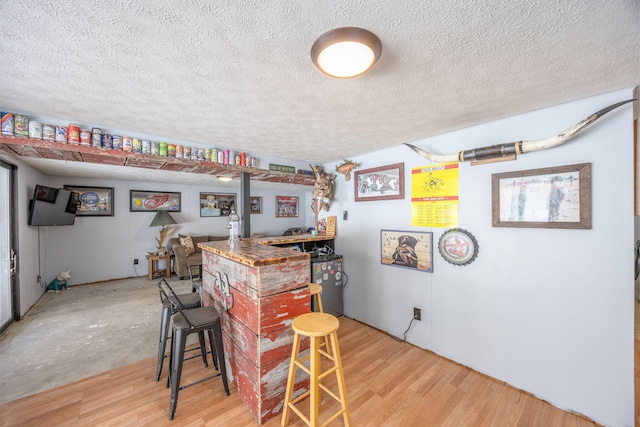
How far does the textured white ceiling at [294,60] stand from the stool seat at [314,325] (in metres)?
1.43

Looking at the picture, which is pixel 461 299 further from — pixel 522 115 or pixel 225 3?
pixel 225 3

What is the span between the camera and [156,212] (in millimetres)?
5195

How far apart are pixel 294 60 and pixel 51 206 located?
14.7ft

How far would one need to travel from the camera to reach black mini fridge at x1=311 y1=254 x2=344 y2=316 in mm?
2946

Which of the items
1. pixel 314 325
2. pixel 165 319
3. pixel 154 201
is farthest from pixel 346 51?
pixel 154 201

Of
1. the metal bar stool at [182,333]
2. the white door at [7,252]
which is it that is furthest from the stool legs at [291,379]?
the white door at [7,252]

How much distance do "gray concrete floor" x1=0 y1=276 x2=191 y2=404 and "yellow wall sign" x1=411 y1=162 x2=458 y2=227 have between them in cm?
300

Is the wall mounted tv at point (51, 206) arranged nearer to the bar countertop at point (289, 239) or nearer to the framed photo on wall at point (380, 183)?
the bar countertop at point (289, 239)

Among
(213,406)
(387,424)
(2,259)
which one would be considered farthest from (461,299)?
(2,259)

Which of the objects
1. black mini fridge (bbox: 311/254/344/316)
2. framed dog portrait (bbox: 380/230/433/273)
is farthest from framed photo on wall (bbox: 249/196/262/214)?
framed dog portrait (bbox: 380/230/433/273)

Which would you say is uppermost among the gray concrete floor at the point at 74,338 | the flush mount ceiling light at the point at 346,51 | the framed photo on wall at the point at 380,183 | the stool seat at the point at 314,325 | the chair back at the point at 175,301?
the flush mount ceiling light at the point at 346,51

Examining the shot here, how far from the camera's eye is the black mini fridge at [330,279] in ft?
9.67

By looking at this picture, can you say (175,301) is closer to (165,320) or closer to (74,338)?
(165,320)

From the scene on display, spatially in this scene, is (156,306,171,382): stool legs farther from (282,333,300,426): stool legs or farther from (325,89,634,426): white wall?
(325,89,634,426): white wall
